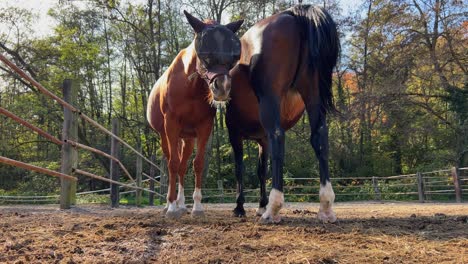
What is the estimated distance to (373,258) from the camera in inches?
73.4

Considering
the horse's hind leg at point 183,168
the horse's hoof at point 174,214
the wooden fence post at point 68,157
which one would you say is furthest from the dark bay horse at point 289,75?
the wooden fence post at point 68,157

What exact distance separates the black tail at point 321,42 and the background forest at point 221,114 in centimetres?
1264

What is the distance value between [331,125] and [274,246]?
73.5 ft

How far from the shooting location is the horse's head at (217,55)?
124 inches

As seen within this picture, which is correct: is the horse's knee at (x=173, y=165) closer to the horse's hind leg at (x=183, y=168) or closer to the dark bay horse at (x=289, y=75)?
the horse's hind leg at (x=183, y=168)

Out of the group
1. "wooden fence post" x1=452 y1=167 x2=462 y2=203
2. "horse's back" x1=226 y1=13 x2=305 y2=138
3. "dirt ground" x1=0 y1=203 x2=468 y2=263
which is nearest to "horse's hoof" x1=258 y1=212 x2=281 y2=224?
"dirt ground" x1=0 y1=203 x2=468 y2=263

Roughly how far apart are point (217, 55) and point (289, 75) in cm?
67

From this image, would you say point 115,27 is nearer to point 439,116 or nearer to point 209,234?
point 439,116

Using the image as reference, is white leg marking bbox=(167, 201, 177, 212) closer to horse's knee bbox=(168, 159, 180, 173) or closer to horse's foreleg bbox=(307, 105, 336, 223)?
horse's knee bbox=(168, 159, 180, 173)

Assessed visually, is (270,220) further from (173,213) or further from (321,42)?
(321,42)

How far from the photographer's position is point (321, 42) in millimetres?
3527

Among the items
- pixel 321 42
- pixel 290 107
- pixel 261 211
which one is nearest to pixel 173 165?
pixel 261 211

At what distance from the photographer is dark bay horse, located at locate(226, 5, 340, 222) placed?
3232mm

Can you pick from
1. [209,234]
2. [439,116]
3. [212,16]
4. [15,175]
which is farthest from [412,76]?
[15,175]
